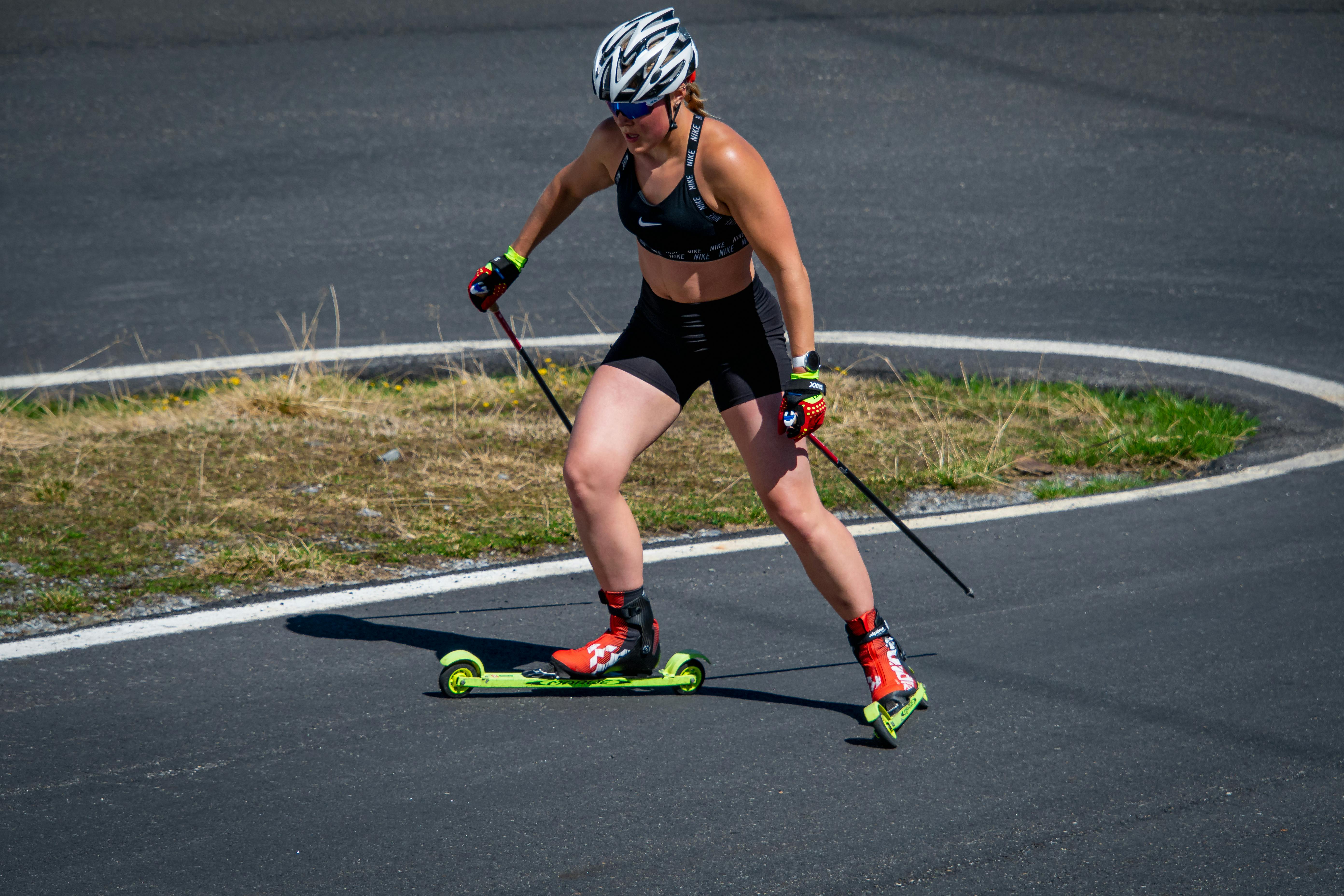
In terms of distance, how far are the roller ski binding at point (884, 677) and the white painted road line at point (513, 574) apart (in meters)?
1.48

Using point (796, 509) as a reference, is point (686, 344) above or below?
above

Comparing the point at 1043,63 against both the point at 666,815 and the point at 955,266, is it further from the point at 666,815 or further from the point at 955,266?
the point at 666,815

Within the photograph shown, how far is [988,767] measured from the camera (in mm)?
3836

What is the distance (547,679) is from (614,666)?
0.24 meters

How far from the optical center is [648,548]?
5.69 meters

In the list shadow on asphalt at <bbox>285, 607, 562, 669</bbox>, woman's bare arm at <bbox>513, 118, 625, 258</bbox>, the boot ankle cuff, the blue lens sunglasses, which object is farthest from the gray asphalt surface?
the blue lens sunglasses

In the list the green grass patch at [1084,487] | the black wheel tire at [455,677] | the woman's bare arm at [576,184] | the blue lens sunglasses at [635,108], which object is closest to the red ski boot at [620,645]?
the black wheel tire at [455,677]

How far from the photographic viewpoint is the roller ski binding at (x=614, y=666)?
4312 mm

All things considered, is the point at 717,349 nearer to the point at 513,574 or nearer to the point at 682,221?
the point at 682,221

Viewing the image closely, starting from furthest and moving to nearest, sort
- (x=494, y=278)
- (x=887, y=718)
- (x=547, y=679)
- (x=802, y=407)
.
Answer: (x=494, y=278), (x=547, y=679), (x=887, y=718), (x=802, y=407)

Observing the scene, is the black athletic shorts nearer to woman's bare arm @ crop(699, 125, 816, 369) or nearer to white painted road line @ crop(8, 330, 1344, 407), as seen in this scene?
woman's bare arm @ crop(699, 125, 816, 369)

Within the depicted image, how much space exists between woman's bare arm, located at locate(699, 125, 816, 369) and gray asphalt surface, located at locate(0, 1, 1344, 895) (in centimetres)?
137

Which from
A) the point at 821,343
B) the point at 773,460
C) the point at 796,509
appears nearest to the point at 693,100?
the point at 773,460

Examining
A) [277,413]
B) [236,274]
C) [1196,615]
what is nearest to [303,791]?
[1196,615]
